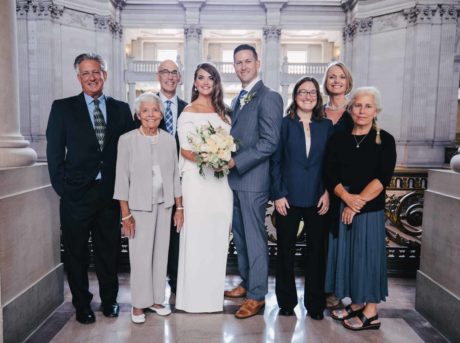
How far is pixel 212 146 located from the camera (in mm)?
2947

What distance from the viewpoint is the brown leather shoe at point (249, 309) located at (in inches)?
130

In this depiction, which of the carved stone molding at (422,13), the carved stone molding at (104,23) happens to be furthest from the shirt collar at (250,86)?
the carved stone molding at (104,23)

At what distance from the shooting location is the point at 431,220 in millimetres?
3447

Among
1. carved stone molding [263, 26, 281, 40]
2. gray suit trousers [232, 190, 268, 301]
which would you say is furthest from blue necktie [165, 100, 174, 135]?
carved stone molding [263, 26, 281, 40]

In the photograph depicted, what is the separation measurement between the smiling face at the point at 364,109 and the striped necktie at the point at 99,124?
2.28m

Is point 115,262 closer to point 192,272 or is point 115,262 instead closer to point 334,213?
point 192,272

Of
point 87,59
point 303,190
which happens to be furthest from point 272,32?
point 303,190

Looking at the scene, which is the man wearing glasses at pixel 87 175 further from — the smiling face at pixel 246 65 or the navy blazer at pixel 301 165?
the navy blazer at pixel 301 165

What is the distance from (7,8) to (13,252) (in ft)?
6.93

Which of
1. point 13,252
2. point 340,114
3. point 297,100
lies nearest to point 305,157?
point 297,100

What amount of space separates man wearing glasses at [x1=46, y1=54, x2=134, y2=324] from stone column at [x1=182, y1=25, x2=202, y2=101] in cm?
1854

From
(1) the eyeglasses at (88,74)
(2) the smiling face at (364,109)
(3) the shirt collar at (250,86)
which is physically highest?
(1) the eyeglasses at (88,74)

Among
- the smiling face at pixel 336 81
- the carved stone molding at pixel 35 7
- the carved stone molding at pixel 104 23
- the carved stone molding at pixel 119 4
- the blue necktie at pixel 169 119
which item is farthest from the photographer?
the carved stone molding at pixel 119 4

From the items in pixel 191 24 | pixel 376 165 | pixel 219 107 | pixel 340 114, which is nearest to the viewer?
pixel 376 165
